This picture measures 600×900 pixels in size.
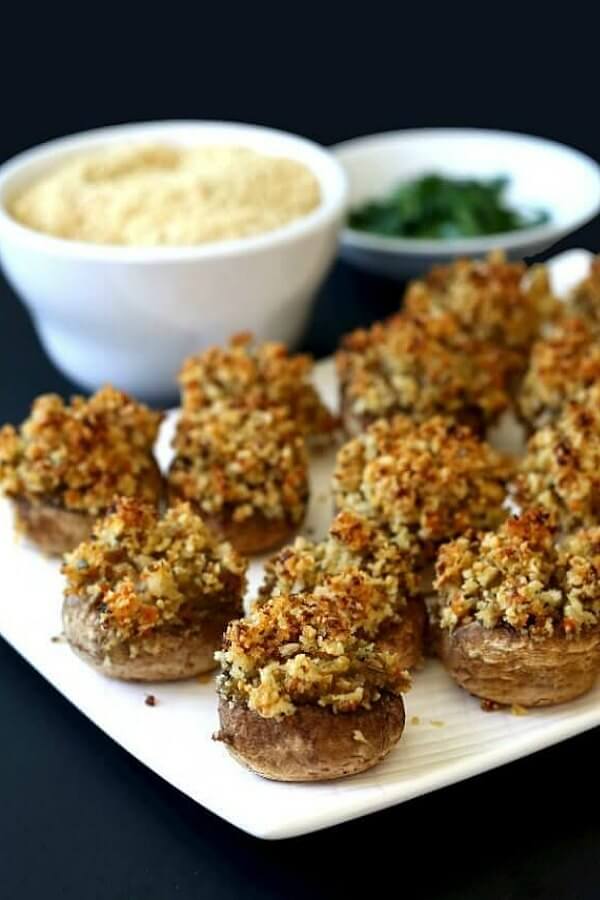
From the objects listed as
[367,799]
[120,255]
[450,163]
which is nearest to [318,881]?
[367,799]

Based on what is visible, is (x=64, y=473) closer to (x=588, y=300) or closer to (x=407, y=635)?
(x=407, y=635)

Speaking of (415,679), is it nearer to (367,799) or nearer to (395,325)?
(367,799)

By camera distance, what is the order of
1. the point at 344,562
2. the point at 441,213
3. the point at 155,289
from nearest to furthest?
the point at 344,562 < the point at 155,289 < the point at 441,213

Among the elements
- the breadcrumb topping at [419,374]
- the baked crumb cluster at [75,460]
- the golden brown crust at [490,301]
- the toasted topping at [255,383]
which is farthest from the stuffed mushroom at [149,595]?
the golden brown crust at [490,301]

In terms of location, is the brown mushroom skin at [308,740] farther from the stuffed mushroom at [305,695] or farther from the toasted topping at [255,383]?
the toasted topping at [255,383]

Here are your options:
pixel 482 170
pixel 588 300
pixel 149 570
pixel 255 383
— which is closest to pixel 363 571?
pixel 149 570
